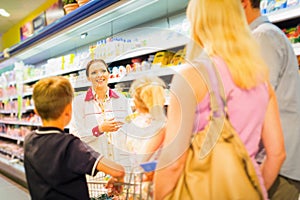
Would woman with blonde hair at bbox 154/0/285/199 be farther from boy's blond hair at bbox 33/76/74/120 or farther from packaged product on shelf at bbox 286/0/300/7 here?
boy's blond hair at bbox 33/76/74/120

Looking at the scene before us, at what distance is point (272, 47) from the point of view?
114 cm

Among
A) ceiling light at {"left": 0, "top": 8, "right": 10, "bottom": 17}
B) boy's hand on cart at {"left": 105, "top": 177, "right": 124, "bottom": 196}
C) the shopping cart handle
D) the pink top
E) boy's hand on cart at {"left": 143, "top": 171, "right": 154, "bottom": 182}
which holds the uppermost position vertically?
ceiling light at {"left": 0, "top": 8, "right": 10, "bottom": 17}

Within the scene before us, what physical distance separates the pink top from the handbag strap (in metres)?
0.02

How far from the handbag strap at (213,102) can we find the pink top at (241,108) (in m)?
0.02

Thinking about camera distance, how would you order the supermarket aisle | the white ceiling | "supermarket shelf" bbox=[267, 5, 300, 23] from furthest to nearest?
the white ceiling < the supermarket aisle < "supermarket shelf" bbox=[267, 5, 300, 23]

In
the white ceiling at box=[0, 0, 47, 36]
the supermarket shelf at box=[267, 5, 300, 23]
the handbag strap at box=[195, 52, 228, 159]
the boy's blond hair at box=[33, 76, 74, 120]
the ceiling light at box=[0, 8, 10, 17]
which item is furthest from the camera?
the ceiling light at box=[0, 8, 10, 17]

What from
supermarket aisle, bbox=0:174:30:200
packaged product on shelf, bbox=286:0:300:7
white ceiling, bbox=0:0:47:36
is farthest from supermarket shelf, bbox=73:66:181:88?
white ceiling, bbox=0:0:47:36

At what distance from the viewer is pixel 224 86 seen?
1013mm

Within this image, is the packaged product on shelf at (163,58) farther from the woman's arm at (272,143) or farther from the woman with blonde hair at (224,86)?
the woman's arm at (272,143)

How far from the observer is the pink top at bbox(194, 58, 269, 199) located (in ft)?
3.30

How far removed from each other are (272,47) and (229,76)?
28cm

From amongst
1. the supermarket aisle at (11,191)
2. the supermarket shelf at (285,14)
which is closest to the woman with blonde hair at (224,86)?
the supermarket shelf at (285,14)

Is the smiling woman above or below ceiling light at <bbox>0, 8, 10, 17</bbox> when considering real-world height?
below

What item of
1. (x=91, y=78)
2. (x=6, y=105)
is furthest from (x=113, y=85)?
(x=6, y=105)
